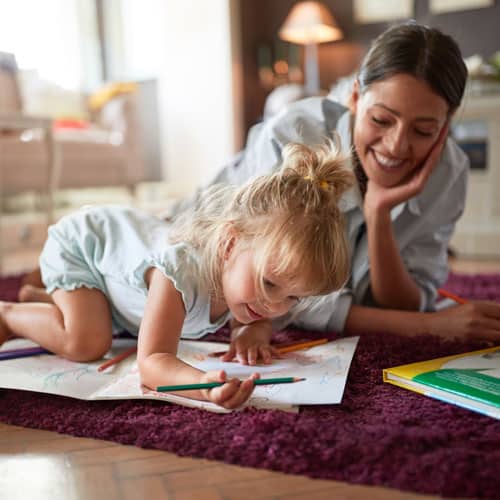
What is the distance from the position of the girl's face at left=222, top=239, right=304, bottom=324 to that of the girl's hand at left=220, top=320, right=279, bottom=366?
9 centimetres

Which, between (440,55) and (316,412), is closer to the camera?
(316,412)

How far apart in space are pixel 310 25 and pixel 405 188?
2.38 m

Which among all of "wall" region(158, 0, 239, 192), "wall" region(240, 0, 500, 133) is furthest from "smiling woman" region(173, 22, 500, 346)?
"wall" region(158, 0, 239, 192)

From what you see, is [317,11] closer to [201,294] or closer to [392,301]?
[392,301]

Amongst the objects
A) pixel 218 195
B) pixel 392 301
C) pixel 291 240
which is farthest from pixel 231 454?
pixel 392 301

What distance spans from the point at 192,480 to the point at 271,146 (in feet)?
2.52

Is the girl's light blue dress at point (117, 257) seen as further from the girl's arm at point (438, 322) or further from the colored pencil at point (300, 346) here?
the girl's arm at point (438, 322)

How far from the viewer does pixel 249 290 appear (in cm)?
75

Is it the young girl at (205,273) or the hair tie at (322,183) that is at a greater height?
the hair tie at (322,183)

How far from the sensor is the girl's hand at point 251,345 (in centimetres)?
87

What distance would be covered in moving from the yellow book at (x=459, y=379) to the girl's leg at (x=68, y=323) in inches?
17.7

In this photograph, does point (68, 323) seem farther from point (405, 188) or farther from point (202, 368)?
point (405, 188)

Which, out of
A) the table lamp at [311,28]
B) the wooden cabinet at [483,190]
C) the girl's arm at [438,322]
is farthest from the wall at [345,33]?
the girl's arm at [438,322]

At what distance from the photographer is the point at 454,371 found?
30.1 inches
